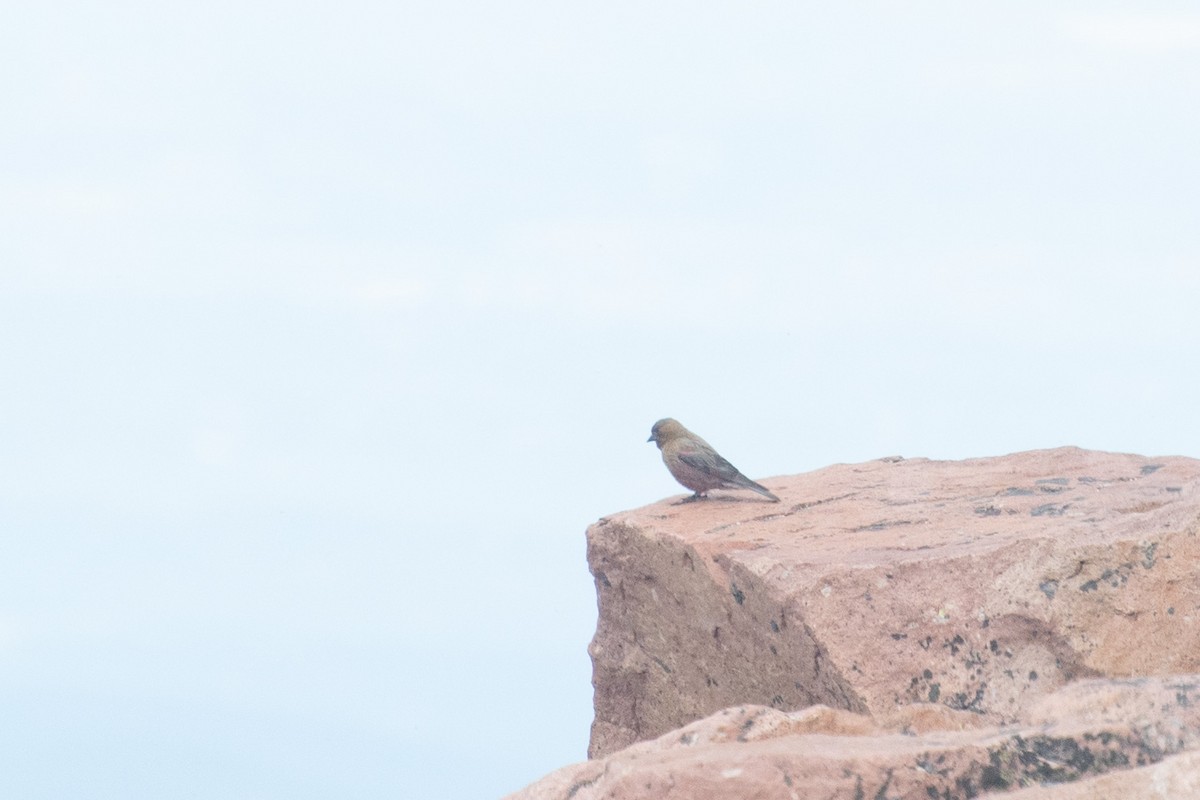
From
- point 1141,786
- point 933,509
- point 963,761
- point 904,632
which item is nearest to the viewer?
point 1141,786

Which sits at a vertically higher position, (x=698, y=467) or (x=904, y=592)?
(x=698, y=467)

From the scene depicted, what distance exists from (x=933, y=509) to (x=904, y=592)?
4.66 ft

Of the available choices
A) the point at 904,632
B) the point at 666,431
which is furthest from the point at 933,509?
the point at 666,431

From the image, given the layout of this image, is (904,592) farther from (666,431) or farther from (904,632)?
(666,431)

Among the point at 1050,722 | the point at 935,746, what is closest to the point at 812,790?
the point at 935,746

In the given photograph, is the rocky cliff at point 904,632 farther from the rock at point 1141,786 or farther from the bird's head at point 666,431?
the bird's head at point 666,431

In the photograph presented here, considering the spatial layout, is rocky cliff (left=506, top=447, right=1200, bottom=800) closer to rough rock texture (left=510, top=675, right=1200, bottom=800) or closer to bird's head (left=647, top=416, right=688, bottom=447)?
rough rock texture (left=510, top=675, right=1200, bottom=800)

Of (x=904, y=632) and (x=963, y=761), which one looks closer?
(x=963, y=761)

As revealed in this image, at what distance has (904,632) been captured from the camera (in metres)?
5.71

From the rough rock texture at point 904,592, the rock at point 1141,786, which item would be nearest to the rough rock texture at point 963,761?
the rock at point 1141,786

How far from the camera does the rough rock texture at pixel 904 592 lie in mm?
5516

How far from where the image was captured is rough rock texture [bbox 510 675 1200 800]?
3.23 m

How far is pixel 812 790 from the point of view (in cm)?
324

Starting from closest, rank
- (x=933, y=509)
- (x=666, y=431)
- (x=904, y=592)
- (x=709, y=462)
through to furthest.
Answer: (x=904, y=592)
(x=933, y=509)
(x=709, y=462)
(x=666, y=431)
